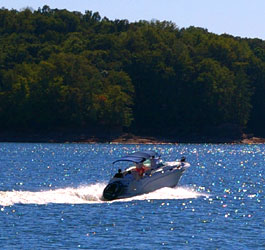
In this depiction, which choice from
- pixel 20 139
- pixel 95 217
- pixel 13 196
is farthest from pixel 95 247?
pixel 20 139

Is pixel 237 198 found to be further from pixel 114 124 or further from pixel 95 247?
pixel 114 124

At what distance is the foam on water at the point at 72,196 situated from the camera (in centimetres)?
5472

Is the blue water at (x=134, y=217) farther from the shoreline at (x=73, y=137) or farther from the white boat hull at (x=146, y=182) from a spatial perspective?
the shoreline at (x=73, y=137)

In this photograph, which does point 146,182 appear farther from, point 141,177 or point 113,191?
point 113,191

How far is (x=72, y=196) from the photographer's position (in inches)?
2272

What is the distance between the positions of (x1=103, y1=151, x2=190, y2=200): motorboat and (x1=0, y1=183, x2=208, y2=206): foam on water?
0.51 meters

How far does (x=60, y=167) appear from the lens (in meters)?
99.4

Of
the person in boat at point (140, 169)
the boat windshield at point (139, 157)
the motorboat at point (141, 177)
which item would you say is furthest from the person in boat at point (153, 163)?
the person in boat at point (140, 169)

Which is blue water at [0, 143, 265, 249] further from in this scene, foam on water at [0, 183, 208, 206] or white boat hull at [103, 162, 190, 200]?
white boat hull at [103, 162, 190, 200]

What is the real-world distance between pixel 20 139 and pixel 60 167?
83531 mm

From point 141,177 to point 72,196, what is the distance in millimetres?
5479

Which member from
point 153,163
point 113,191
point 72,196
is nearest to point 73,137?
Result: point 153,163

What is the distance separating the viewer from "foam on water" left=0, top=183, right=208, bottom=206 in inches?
2154

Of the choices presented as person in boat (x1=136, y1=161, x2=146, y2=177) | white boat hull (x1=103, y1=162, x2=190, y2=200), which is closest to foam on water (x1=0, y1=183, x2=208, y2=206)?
white boat hull (x1=103, y1=162, x2=190, y2=200)
